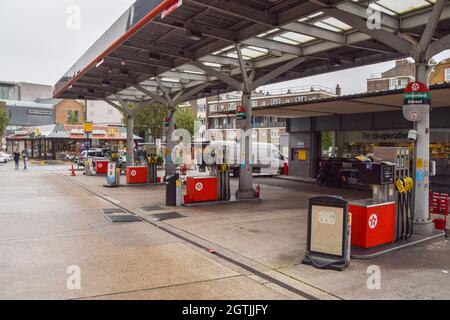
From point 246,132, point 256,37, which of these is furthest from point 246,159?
point 256,37

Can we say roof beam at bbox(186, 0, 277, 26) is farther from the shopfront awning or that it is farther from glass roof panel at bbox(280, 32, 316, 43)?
the shopfront awning

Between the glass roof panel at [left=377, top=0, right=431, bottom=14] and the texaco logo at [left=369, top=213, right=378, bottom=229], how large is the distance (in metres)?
6.16

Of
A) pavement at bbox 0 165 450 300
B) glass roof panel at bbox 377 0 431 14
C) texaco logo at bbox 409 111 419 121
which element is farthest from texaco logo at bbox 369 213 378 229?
glass roof panel at bbox 377 0 431 14

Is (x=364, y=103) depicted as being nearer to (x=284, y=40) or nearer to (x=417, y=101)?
(x=284, y=40)

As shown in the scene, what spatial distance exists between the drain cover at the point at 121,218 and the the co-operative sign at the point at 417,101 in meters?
7.55

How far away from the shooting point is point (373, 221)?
776cm

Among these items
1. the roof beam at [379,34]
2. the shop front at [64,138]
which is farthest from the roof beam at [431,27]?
the shop front at [64,138]

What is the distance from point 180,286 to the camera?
234 inches

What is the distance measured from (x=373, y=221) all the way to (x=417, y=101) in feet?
10.2

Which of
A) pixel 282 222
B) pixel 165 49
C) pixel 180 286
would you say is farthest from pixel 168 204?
pixel 180 286
